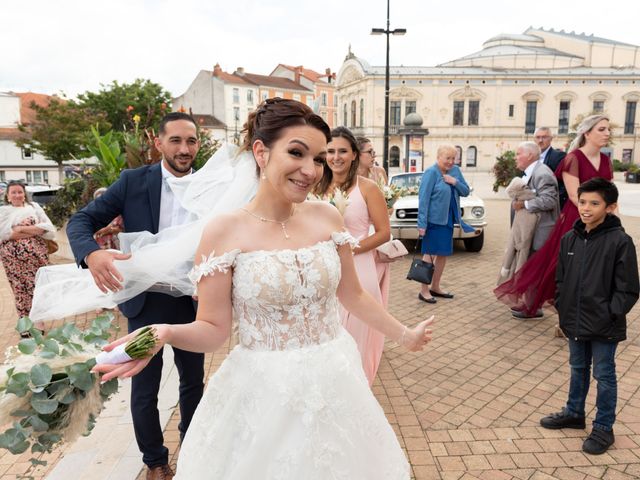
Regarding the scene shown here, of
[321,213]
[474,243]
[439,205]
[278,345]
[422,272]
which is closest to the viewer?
[278,345]

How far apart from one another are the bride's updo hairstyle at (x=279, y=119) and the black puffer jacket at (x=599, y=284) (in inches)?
98.2

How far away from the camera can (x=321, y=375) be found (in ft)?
6.91

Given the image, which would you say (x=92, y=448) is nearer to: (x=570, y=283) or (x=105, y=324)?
(x=105, y=324)

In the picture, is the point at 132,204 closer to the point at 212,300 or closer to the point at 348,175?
the point at 212,300

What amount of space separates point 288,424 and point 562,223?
4727mm

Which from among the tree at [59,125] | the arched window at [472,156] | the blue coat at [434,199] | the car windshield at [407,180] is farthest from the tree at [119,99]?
the arched window at [472,156]

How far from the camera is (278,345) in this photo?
2.14 m

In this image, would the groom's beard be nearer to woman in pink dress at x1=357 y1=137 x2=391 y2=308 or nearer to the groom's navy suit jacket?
the groom's navy suit jacket

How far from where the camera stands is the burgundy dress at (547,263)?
5.23 m

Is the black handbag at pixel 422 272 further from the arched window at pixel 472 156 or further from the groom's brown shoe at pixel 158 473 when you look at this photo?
the arched window at pixel 472 156

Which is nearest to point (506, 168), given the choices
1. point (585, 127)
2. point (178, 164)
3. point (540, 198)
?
point (540, 198)

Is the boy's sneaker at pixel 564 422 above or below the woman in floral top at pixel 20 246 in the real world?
below

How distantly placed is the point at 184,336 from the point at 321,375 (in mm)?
617

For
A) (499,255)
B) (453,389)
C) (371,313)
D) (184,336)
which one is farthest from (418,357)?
(499,255)
